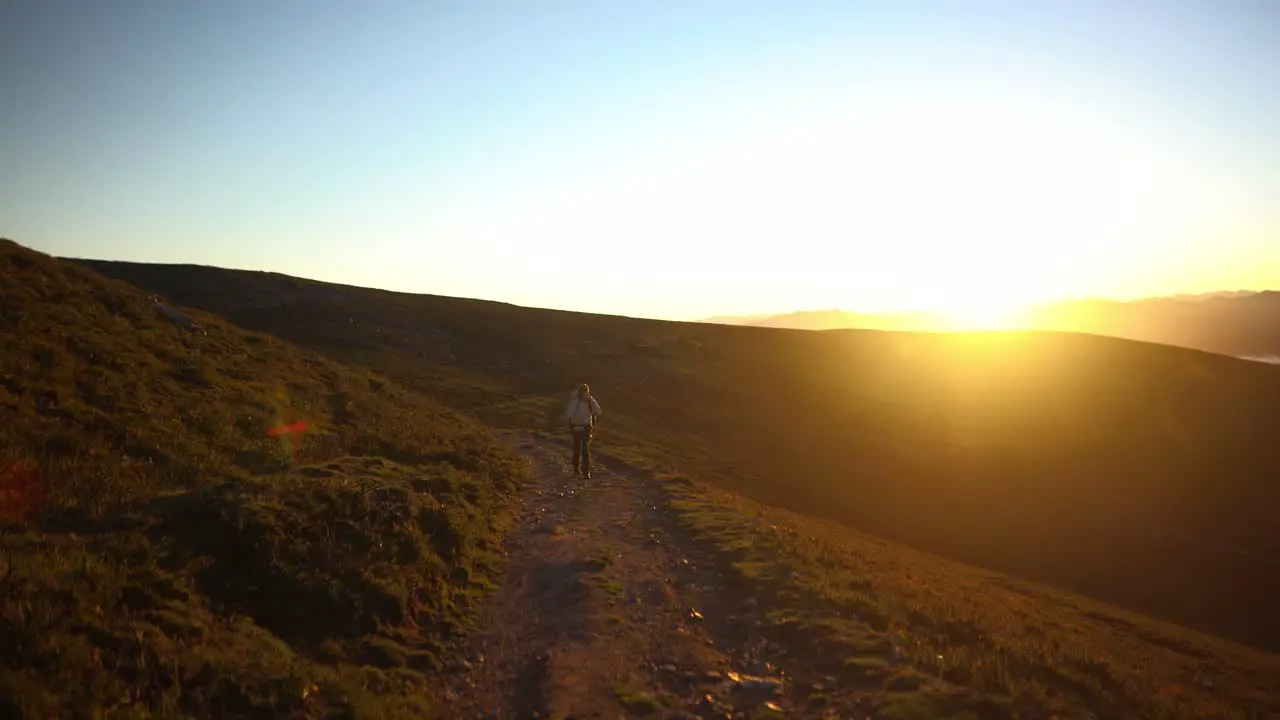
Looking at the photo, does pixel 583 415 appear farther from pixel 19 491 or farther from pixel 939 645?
pixel 19 491

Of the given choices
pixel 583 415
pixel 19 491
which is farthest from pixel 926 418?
pixel 19 491

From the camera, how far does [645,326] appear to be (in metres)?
102

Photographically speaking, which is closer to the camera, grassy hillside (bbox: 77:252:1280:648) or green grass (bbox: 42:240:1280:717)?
green grass (bbox: 42:240:1280:717)

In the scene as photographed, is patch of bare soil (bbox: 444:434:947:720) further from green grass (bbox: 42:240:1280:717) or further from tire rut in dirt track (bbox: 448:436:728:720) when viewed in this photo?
green grass (bbox: 42:240:1280:717)

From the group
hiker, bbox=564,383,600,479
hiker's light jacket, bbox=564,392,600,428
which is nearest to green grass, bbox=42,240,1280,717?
hiker, bbox=564,383,600,479

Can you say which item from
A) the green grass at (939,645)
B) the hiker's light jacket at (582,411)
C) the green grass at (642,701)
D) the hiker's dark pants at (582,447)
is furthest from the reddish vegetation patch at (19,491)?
the hiker's dark pants at (582,447)

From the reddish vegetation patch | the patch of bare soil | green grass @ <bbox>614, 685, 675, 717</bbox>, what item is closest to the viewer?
green grass @ <bbox>614, 685, 675, 717</bbox>

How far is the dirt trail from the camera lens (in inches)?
384

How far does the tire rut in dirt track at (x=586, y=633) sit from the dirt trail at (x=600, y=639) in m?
0.02

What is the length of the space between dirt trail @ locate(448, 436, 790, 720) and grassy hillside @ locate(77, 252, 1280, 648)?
2122 centimetres

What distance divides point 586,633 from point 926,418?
69.8 meters

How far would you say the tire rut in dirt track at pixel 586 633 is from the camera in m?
9.76

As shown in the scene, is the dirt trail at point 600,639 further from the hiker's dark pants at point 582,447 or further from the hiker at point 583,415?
the hiker's dark pants at point 582,447

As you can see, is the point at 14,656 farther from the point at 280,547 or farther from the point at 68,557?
the point at 280,547
